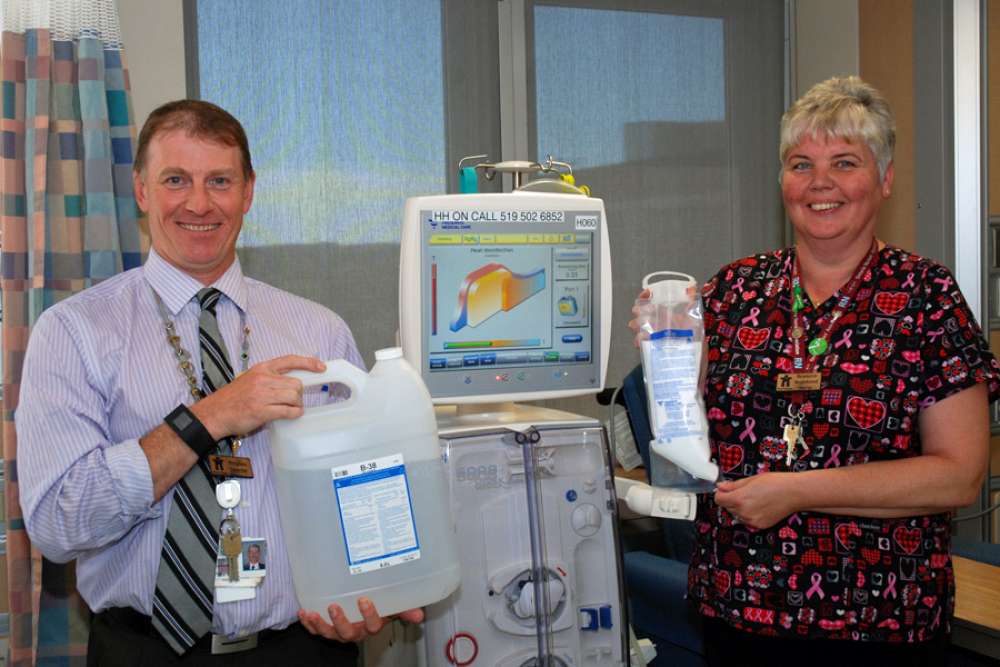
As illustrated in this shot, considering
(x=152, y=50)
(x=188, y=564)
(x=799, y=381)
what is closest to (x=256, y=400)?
(x=188, y=564)

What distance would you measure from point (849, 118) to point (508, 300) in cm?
79

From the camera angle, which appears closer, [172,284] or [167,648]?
[167,648]

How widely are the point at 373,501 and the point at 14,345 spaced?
73.9 inches

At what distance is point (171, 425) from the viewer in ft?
5.30

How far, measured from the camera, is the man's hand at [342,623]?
164cm

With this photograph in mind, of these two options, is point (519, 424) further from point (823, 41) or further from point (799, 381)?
point (823, 41)

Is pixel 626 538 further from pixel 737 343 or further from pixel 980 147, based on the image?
pixel 737 343

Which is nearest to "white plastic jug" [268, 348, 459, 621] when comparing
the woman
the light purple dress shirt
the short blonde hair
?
the light purple dress shirt

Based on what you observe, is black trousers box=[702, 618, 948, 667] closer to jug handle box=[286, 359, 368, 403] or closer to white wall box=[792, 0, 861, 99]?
jug handle box=[286, 359, 368, 403]

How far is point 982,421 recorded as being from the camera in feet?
5.65

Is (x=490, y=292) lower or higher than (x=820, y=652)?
higher

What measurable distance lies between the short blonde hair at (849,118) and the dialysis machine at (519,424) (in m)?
0.54

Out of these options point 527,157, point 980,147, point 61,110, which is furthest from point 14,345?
point 980,147

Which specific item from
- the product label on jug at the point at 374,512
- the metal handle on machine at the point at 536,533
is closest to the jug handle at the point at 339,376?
the product label on jug at the point at 374,512
